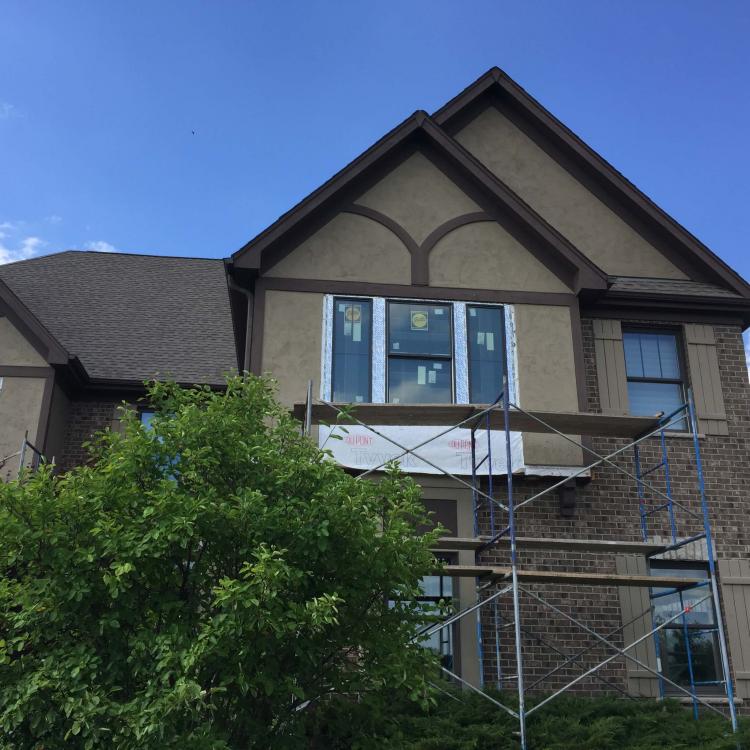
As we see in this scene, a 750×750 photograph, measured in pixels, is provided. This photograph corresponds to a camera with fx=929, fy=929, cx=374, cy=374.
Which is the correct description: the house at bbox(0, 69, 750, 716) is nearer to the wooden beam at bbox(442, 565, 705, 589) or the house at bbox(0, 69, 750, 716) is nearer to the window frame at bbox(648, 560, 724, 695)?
the window frame at bbox(648, 560, 724, 695)

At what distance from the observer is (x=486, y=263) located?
511 inches

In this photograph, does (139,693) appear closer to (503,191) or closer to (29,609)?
(29,609)

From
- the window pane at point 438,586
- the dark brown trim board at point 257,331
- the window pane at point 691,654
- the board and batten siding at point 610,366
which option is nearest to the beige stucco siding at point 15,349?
the dark brown trim board at point 257,331

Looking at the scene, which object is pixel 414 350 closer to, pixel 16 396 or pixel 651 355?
pixel 651 355

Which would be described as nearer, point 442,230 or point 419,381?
point 419,381

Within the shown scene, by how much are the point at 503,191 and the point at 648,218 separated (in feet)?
8.42

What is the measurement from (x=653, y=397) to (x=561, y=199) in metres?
3.48

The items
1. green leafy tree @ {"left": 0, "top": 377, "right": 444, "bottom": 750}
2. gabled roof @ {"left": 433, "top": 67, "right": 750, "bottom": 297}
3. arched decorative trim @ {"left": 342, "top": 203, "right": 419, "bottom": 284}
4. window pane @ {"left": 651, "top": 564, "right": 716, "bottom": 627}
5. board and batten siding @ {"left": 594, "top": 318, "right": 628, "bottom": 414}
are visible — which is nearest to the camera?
green leafy tree @ {"left": 0, "top": 377, "right": 444, "bottom": 750}

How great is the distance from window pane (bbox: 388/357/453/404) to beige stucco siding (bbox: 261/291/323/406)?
1.03m

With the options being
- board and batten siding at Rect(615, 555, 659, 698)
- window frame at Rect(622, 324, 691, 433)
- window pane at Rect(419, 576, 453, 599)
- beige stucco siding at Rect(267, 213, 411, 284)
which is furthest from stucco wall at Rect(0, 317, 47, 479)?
window frame at Rect(622, 324, 691, 433)

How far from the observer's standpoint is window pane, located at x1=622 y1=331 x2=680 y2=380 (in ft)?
43.2

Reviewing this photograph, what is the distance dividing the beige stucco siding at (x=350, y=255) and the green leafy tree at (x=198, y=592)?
16.6ft

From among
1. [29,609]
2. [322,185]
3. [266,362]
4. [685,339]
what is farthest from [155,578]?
[685,339]

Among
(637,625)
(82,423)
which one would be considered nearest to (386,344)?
(637,625)
